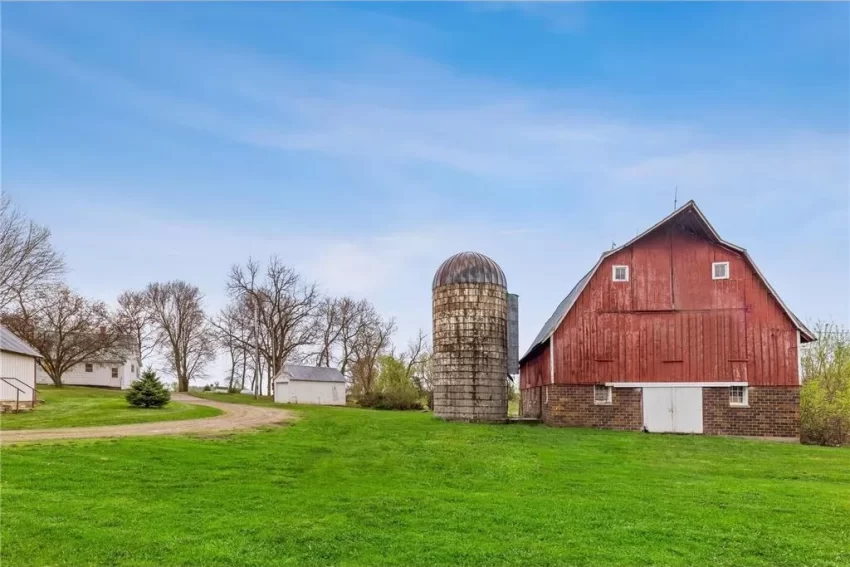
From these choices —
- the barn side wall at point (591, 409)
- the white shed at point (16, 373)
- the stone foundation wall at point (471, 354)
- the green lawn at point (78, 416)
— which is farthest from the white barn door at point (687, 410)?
the white shed at point (16, 373)

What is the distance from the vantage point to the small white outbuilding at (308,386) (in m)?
44.8

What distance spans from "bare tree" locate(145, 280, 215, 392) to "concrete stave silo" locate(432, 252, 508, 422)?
41474 mm

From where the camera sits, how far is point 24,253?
3478 cm

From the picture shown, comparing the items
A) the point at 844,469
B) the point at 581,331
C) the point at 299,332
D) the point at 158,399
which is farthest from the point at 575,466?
the point at 299,332

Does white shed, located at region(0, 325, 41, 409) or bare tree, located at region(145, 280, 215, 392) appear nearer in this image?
white shed, located at region(0, 325, 41, 409)

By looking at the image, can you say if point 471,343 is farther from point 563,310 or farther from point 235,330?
point 235,330

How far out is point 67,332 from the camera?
46.5 meters

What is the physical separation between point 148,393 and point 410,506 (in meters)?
22.6

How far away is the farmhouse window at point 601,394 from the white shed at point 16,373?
73.2 ft

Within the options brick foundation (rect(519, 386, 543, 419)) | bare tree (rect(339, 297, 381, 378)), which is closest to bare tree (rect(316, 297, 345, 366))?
bare tree (rect(339, 297, 381, 378))

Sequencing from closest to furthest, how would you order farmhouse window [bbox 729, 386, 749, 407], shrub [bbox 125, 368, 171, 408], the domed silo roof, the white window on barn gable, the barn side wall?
farmhouse window [bbox 729, 386, 749, 407] < the barn side wall < the white window on barn gable < the domed silo roof < shrub [bbox 125, 368, 171, 408]

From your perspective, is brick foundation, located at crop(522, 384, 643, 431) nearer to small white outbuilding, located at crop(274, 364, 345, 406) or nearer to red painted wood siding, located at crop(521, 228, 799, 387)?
red painted wood siding, located at crop(521, 228, 799, 387)

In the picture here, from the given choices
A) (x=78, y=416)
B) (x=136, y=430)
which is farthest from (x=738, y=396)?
(x=78, y=416)

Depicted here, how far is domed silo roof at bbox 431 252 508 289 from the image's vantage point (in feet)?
82.9
